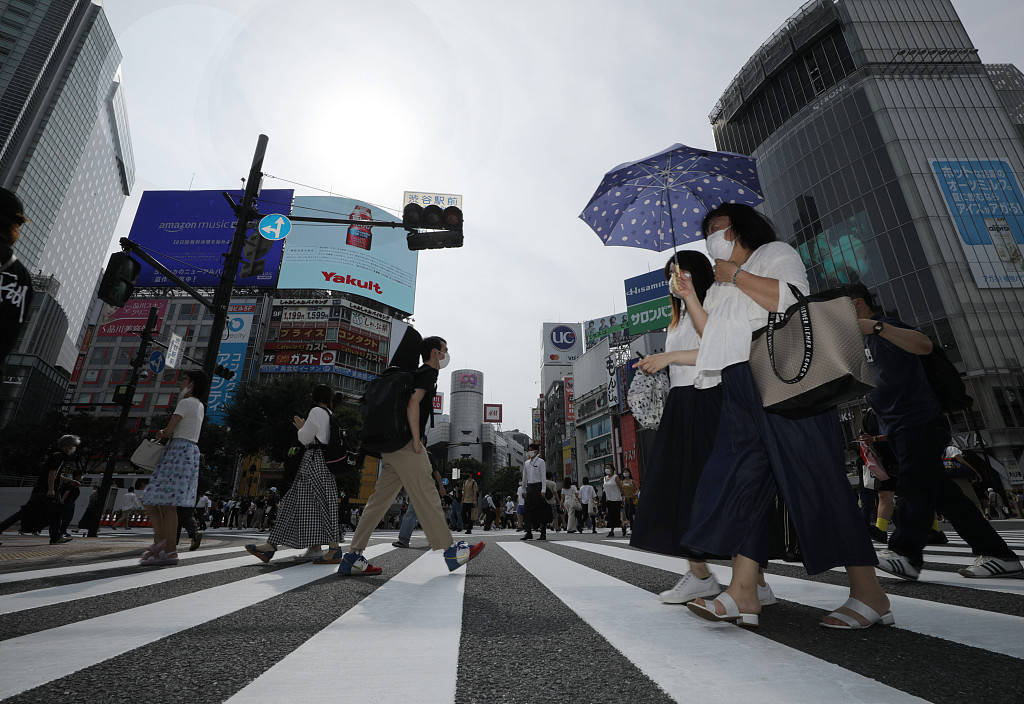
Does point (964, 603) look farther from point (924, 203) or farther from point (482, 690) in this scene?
point (924, 203)

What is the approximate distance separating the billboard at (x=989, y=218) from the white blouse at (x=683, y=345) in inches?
1648

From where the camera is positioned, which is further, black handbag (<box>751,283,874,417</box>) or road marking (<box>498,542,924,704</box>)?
black handbag (<box>751,283,874,417</box>)

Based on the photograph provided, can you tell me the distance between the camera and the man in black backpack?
2568 millimetres

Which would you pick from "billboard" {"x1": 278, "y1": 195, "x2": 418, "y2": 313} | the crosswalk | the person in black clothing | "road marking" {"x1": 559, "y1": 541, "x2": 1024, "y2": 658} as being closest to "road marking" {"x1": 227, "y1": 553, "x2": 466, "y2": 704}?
the crosswalk

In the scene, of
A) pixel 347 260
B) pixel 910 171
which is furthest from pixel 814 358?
pixel 347 260

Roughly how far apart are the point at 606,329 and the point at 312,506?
64322 millimetres

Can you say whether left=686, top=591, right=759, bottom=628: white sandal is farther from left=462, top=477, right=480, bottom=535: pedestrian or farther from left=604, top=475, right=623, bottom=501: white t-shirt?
left=462, top=477, right=480, bottom=535: pedestrian

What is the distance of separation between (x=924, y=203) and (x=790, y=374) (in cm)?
4424

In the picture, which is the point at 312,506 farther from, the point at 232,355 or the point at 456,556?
the point at 232,355

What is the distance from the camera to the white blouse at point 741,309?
1.80 metres

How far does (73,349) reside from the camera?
74625 mm

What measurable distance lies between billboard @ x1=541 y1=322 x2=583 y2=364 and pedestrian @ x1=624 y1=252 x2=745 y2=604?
244ft

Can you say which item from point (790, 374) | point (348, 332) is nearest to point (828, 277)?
point (348, 332)

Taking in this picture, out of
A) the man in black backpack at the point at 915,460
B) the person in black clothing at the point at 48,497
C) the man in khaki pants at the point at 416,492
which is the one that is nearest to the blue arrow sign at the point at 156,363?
the person in black clothing at the point at 48,497
